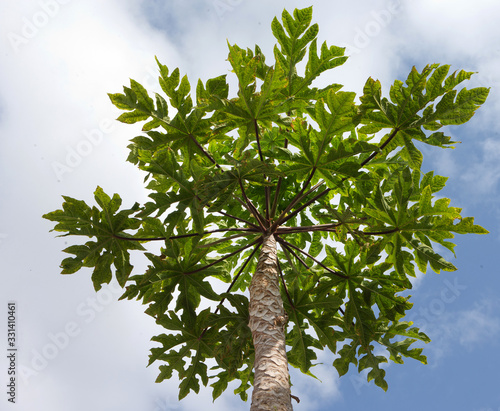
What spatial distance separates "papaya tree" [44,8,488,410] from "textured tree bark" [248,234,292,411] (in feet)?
0.05

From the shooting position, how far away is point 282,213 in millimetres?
4863

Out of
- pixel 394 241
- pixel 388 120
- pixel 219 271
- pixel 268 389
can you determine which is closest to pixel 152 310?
pixel 219 271

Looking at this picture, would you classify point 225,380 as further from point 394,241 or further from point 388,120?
point 388,120

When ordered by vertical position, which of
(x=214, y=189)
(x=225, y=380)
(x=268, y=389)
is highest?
(x=214, y=189)

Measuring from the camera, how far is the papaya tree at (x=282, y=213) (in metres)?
4.09

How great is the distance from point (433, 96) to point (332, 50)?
1281 millimetres

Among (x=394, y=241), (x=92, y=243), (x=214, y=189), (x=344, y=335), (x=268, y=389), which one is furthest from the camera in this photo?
(x=344, y=335)

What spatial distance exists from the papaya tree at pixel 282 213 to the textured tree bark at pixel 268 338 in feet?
0.05

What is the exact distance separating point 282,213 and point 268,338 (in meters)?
1.50

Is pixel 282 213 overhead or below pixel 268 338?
overhead

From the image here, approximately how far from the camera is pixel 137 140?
15.3 feet

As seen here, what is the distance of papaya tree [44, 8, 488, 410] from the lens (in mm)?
4094

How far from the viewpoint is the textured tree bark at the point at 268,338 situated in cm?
341

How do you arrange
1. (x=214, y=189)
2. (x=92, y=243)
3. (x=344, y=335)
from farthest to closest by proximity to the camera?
(x=344, y=335) → (x=92, y=243) → (x=214, y=189)
